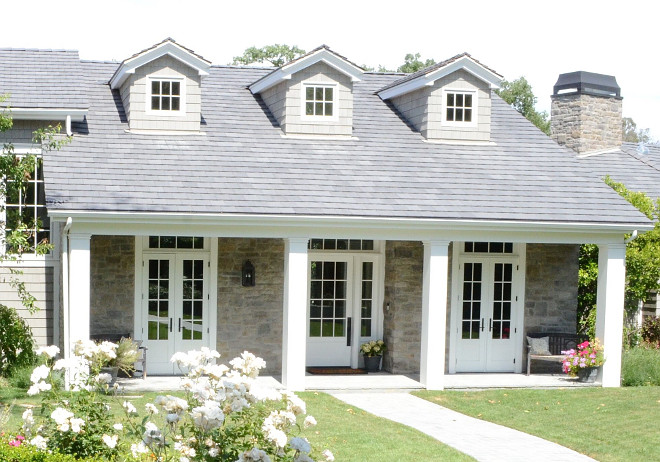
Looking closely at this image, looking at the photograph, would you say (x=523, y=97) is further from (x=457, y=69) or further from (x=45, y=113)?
(x=45, y=113)

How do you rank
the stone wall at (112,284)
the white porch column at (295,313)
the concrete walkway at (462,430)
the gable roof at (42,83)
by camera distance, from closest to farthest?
1. the concrete walkway at (462,430)
2. the white porch column at (295,313)
3. the stone wall at (112,284)
4. the gable roof at (42,83)

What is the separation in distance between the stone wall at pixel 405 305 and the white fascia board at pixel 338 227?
1725 mm

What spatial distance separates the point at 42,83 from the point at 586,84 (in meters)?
13.3

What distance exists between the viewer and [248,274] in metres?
16.5

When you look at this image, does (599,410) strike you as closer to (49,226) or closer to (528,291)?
(528,291)

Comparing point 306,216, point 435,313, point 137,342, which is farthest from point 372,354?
point 137,342

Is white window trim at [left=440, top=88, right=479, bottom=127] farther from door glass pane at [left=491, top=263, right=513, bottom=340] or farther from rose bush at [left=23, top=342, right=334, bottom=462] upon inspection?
Result: rose bush at [left=23, top=342, right=334, bottom=462]

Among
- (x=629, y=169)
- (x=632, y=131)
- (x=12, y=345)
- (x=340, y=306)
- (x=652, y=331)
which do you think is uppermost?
(x=632, y=131)

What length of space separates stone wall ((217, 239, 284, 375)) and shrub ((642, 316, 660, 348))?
828 cm

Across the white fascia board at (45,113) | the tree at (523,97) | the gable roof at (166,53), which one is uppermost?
the tree at (523,97)

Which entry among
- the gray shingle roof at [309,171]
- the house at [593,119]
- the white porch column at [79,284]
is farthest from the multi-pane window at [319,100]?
the house at [593,119]

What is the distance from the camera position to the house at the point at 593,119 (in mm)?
22266

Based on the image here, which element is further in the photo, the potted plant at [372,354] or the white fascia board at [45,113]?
the potted plant at [372,354]

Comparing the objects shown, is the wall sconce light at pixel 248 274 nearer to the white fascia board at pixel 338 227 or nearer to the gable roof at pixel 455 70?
the white fascia board at pixel 338 227
